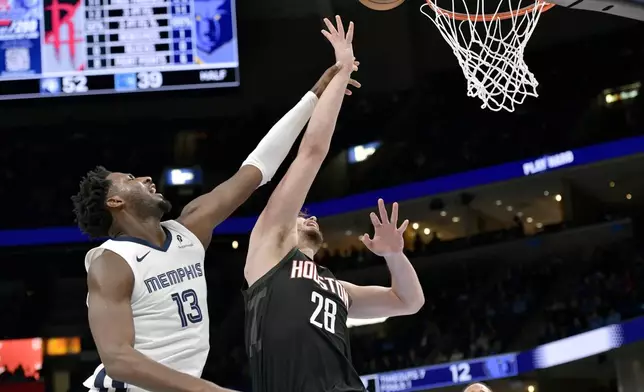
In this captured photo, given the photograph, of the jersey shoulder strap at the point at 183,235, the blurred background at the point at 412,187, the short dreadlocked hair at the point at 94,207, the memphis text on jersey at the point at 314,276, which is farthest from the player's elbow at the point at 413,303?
the blurred background at the point at 412,187

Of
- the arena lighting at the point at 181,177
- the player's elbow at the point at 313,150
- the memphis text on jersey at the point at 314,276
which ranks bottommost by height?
the memphis text on jersey at the point at 314,276

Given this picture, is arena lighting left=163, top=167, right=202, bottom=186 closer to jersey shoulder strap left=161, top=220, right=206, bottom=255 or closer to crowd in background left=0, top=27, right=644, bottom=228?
crowd in background left=0, top=27, right=644, bottom=228

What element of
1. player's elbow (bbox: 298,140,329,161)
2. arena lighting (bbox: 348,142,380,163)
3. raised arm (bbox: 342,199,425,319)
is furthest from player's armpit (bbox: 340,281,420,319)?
arena lighting (bbox: 348,142,380,163)

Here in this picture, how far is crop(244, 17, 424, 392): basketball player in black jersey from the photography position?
125 inches

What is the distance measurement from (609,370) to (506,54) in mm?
9369

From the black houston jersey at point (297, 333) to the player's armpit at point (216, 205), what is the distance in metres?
0.31

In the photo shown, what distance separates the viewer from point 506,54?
24.4 ft

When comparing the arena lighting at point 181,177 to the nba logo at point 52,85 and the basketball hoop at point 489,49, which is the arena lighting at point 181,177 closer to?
the nba logo at point 52,85

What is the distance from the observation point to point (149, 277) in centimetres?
283

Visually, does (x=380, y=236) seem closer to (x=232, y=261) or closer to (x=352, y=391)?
(x=352, y=391)

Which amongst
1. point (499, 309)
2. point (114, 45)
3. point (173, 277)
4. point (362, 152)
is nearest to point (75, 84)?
point (114, 45)

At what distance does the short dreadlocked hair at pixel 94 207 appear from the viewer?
3.05m

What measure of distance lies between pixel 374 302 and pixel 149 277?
4.23ft

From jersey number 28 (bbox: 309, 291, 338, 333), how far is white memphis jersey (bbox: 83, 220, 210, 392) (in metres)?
0.46
